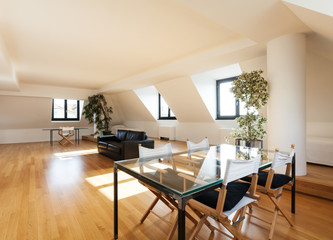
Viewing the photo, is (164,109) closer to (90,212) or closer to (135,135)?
(135,135)

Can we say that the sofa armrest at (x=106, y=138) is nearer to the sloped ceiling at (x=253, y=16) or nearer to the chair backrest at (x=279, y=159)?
the sloped ceiling at (x=253, y=16)

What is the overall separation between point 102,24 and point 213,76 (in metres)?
4.60

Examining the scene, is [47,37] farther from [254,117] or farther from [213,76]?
[213,76]

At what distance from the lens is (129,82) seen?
7133 millimetres

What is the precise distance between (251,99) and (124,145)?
3.17m

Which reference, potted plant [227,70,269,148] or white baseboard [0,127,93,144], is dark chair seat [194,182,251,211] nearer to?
potted plant [227,70,269,148]

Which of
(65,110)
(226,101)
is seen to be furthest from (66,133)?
(226,101)

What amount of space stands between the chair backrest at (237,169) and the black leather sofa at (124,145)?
3695 mm

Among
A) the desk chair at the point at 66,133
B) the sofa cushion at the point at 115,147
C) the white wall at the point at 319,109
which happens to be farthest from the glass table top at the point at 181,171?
the desk chair at the point at 66,133

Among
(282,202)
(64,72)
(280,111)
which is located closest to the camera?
(282,202)

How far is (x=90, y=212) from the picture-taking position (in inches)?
94.0

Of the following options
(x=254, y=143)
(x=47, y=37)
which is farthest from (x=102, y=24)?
(x=254, y=143)

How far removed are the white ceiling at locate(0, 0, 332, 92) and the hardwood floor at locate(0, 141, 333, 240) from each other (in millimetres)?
2346

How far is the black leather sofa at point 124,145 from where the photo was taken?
4883 mm
